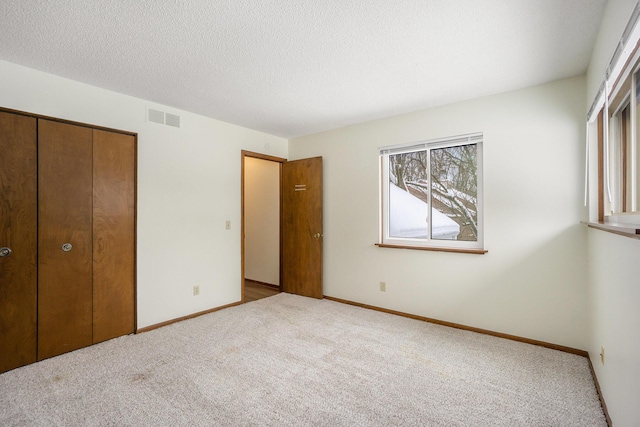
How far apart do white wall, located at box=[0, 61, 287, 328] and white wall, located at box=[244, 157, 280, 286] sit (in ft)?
2.98

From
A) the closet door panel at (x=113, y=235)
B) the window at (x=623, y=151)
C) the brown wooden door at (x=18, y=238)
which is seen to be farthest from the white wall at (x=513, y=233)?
the brown wooden door at (x=18, y=238)

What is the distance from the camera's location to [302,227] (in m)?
4.55

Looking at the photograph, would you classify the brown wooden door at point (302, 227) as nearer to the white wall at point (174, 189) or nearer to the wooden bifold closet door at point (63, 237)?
the white wall at point (174, 189)

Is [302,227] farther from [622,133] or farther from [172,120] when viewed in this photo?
[622,133]

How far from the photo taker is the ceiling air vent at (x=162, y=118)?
3273 mm

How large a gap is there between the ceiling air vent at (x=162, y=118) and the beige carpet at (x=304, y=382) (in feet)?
7.40

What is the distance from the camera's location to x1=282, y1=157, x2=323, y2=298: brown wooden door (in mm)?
4387

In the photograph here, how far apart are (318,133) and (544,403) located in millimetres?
3817

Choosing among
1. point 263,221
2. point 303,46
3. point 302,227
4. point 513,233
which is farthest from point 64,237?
point 513,233

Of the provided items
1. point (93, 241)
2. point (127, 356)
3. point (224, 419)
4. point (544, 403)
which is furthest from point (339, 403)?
point (93, 241)

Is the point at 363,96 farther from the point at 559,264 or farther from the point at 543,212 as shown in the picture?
the point at 559,264

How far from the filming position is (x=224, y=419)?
1814mm

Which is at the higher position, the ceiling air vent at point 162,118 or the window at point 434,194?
the ceiling air vent at point 162,118

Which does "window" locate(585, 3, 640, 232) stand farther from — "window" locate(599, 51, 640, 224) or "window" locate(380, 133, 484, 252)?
"window" locate(380, 133, 484, 252)
